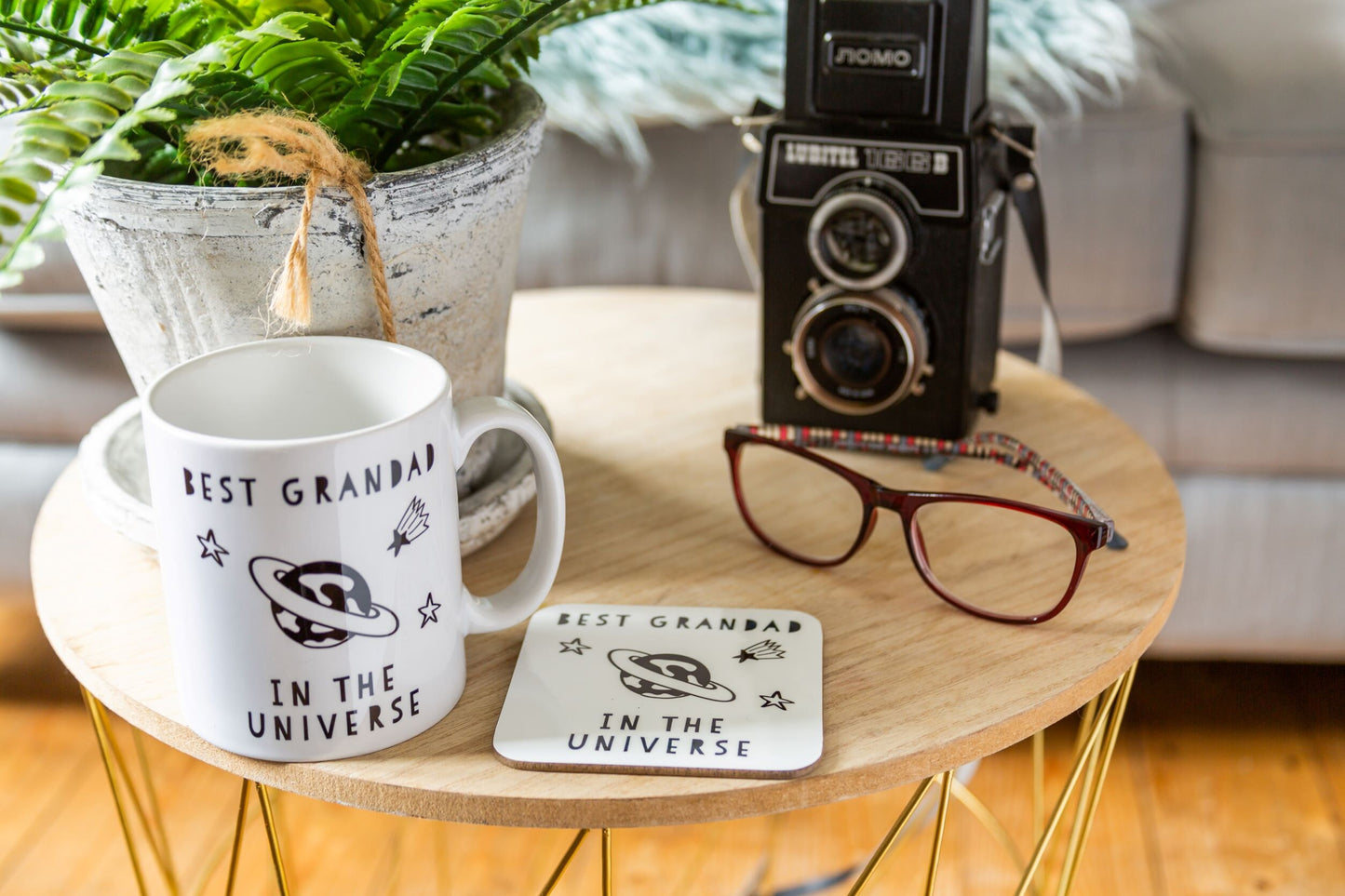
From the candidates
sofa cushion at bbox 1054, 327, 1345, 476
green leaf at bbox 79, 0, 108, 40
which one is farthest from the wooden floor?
green leaf at bbox 79, 0, 108, 40

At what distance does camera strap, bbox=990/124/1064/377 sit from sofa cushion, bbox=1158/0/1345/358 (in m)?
A: 0.41

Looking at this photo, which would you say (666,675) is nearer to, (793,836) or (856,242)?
(856,242)

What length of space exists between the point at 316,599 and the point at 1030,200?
0.49 m

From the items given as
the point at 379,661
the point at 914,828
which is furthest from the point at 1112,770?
the point at 379,661

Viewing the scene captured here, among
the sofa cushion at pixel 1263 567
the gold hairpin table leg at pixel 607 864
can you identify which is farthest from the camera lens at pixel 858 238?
the sofa cushion at pixel 1263 567

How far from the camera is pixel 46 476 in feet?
4.06

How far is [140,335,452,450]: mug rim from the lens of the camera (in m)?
0.40

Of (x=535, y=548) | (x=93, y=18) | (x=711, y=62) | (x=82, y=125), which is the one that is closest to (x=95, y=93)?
(x=82, y=125)

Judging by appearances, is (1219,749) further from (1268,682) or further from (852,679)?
(852,679)

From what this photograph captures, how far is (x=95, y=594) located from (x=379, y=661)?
0.20 meters

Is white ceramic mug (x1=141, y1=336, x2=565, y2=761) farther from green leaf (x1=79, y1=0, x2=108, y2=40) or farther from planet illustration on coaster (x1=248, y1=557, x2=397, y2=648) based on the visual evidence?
green leaf (x1=79, y1=0, x2=108, y2=40)

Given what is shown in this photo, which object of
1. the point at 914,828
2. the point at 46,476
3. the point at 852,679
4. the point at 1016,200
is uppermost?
the point at 1016,200

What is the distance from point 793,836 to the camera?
3.79 ft

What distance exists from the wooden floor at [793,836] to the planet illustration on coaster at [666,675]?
60 centimetres
